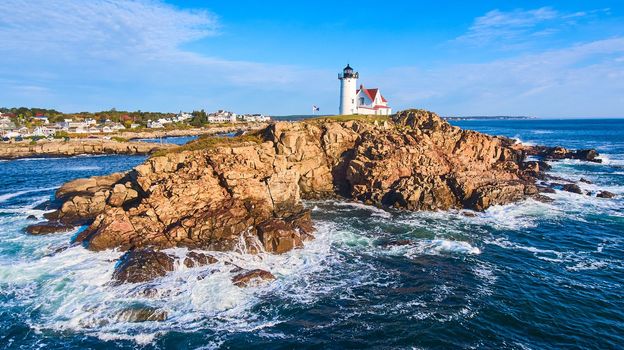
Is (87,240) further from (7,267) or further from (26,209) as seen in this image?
(26,209)

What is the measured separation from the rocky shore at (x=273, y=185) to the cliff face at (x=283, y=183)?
0.12 metres

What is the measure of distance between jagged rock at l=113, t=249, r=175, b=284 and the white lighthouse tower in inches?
2134

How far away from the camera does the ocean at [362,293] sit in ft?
64.7

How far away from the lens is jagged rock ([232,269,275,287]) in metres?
25.2

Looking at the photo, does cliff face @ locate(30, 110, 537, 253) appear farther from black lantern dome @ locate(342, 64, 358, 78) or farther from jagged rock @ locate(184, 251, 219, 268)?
black lantern dome @ locate(342, 64, 358, 78)

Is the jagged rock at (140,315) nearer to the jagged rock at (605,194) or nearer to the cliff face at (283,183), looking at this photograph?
the cliff face at (283,183)

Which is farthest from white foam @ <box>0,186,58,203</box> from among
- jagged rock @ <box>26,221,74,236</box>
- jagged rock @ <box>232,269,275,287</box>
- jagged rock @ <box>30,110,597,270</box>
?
jagged rock @ <box>232,269,275,287</box>

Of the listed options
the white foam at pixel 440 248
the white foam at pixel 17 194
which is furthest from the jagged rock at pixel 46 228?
the white foam at pixel 440 248

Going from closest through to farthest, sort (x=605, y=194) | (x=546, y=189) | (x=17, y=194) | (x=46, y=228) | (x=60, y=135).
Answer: (x=46, y=228), (x=605, y=194), (x=546, y=189), (x=17, y=194), (x=60, y=135)

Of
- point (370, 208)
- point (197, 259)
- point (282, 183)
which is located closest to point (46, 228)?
point (197, 259)

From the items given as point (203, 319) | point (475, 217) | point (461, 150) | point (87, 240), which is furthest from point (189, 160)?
point (461, 150)

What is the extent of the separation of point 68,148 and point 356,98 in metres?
80.1

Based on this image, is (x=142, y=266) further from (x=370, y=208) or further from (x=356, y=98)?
(x=356, y=98)

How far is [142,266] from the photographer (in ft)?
86.5
